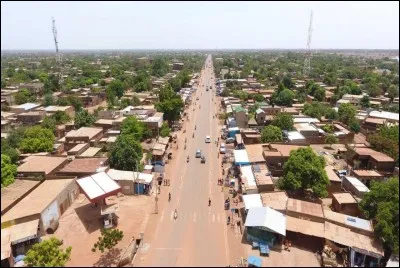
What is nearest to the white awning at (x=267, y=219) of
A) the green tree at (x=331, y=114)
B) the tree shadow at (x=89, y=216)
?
the tree shadow at (x=89, y=216)

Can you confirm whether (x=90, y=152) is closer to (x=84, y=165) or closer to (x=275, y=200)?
(x=84, y=165)

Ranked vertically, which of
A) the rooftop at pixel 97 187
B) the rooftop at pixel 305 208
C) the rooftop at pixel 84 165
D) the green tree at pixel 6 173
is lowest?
the rooftop at pixel 305 208

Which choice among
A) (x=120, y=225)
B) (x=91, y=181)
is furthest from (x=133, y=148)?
(x=120, y=225)

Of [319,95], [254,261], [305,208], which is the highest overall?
[319,95]

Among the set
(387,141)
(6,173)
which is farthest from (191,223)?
(387,141)

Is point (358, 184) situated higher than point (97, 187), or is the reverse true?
point (97, 187)

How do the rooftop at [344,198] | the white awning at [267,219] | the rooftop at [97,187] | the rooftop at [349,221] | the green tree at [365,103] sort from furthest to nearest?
the green tree at [365,103] → the rooftop at [344,198] → the rooftop at [97,187] → the rooftop at [349,221] → the white awning at [267,219]

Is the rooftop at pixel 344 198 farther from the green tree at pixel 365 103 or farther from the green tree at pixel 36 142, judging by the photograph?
the green tree at pixel 365 103
